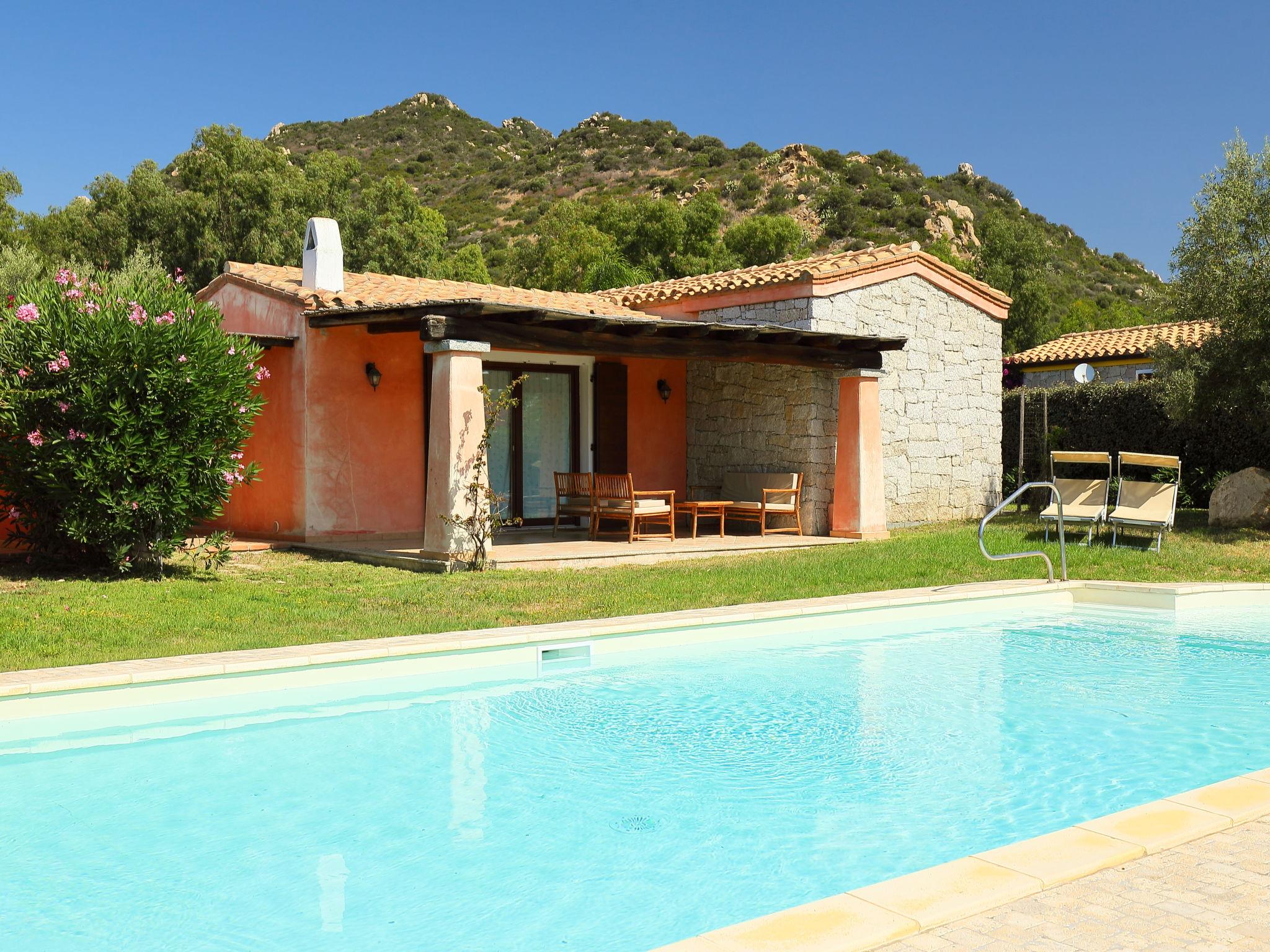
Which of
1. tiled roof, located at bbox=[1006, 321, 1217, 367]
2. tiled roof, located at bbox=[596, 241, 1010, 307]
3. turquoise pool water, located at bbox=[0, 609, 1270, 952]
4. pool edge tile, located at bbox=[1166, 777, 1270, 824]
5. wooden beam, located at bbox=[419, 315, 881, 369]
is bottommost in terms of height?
turquoise pool water, located at bbox=[0, 609, 1270, 952]

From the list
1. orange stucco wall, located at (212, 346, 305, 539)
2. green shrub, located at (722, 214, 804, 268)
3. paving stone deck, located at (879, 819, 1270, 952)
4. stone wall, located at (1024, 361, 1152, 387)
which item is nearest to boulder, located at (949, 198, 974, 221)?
green shrub, located at (722, 214, 804, 268)

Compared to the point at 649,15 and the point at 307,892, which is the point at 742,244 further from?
the point at 307,892

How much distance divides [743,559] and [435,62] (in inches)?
1530

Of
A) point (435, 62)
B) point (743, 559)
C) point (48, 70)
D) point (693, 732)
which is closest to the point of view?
point (693, 732)

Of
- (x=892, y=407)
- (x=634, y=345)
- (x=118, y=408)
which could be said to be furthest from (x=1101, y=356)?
(x=118, y=408)

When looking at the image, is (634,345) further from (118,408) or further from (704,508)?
(118,408)

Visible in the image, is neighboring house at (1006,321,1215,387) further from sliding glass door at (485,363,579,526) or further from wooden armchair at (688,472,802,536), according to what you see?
sliding glass door at (485,363,579,526)

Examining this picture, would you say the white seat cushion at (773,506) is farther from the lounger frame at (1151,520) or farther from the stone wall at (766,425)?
the lounger frame at (1151,520)

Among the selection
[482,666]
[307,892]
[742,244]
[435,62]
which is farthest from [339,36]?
[307,892]

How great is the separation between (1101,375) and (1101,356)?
906 mm

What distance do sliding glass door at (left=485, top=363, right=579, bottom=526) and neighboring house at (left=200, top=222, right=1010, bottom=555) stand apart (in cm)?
3

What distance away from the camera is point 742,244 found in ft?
113

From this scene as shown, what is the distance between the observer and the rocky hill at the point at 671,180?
1794 inches

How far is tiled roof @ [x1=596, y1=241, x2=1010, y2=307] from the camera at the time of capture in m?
14.7
